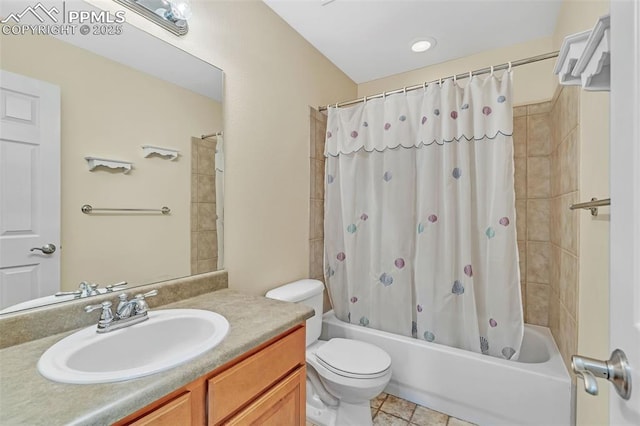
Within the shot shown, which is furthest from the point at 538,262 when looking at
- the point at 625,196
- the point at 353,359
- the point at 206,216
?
the point at 206,216

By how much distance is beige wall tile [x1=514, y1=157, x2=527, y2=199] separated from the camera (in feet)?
6.85

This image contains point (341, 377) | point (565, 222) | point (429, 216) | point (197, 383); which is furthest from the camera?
point (429, 216)

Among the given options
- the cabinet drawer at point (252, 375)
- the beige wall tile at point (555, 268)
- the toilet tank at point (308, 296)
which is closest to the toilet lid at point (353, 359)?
the toilet tank at point (308, 296)

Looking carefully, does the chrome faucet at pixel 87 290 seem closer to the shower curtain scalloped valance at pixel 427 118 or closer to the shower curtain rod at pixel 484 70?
the shower curtain scalloped valance at pixel 427 118

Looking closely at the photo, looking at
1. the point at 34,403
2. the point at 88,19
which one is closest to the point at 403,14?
the point at 88,19

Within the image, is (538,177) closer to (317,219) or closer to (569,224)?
(569,224)

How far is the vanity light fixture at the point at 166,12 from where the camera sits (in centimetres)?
113

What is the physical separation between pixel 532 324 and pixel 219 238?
224cm

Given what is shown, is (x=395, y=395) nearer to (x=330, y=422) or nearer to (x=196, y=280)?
(x=330, y=422)

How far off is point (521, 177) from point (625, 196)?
1973 millimetres

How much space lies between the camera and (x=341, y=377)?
1445 millimetres

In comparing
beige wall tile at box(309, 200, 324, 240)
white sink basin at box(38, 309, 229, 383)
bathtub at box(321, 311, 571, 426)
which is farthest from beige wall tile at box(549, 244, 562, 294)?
white sink basin at box(38, 309, 229, 383)

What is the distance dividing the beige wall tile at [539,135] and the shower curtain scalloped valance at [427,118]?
1.89 feet

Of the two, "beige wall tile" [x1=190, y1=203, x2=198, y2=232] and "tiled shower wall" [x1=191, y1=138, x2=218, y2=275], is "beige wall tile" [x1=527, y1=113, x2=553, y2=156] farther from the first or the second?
"beige wall tile" [x1=190, y1=203, x2=198, y2=232]
